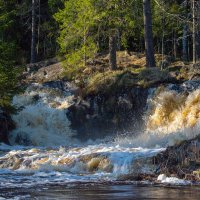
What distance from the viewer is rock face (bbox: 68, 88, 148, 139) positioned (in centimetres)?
2667

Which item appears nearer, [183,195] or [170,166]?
[183,195]

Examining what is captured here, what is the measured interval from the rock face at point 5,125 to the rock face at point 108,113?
304 cm

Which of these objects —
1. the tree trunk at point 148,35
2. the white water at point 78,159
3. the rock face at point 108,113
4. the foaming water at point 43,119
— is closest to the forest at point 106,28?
the tree trunk at point 148,35

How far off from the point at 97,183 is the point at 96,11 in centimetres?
1725

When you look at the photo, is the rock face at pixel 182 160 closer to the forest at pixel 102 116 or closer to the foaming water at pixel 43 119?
the forest at pixel 102 116

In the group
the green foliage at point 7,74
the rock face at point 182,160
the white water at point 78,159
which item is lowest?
the white water at point 78,159

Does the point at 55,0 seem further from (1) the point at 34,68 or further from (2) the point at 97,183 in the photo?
(2) the point at 97,183

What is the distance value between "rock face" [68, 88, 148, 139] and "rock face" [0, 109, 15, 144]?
304 cm

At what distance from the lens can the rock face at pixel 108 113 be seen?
26672 millimetres

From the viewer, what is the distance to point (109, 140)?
26641 millimetres

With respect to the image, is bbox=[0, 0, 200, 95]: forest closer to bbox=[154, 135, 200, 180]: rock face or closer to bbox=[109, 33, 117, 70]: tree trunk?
bbox=[109, 33, 117, 70]: tree trunk

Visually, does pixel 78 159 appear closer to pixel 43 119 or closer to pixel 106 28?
pixel 43 119

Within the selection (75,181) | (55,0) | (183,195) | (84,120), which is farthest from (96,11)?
(183,195)

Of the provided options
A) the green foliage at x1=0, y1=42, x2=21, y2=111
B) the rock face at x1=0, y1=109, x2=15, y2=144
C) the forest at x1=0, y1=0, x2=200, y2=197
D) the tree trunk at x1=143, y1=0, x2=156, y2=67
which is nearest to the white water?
the forest at x1=0, y1=0, x2=200, y2=197
